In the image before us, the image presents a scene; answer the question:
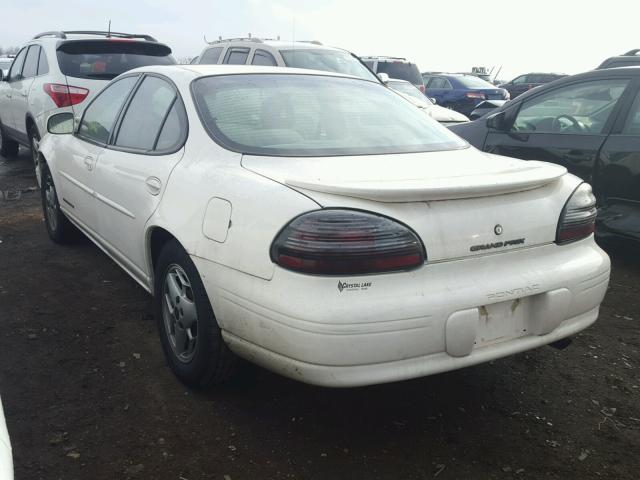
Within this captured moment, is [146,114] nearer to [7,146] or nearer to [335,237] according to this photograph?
[335,237]

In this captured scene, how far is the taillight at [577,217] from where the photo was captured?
258 centimetres

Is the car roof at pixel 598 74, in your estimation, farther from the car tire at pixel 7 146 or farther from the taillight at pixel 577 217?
the car tire at pixel 7 146

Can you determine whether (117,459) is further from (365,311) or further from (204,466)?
(365,311)

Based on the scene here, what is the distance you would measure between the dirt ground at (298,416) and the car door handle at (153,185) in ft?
2.88

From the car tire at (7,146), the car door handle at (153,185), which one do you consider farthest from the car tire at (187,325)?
the car tire at (7,146)

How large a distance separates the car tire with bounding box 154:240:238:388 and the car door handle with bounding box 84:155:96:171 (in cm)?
118

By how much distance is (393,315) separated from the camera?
2148 millimetres

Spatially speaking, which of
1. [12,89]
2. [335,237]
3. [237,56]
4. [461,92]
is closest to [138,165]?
[335,237]

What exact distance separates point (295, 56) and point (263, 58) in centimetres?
49

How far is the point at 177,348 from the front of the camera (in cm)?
293

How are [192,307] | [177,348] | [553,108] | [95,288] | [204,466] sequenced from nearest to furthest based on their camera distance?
1. [204,466]
2. [192,307]
3. [177,348]
4. [95,288]
5. [553,108]

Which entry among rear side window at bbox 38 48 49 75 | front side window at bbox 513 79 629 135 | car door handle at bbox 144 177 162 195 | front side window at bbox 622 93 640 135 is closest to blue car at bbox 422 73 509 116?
rear side window at bbox 38 48 49 75

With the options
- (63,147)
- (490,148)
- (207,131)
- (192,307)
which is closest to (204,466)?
(192,307)

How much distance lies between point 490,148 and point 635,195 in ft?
4.40
